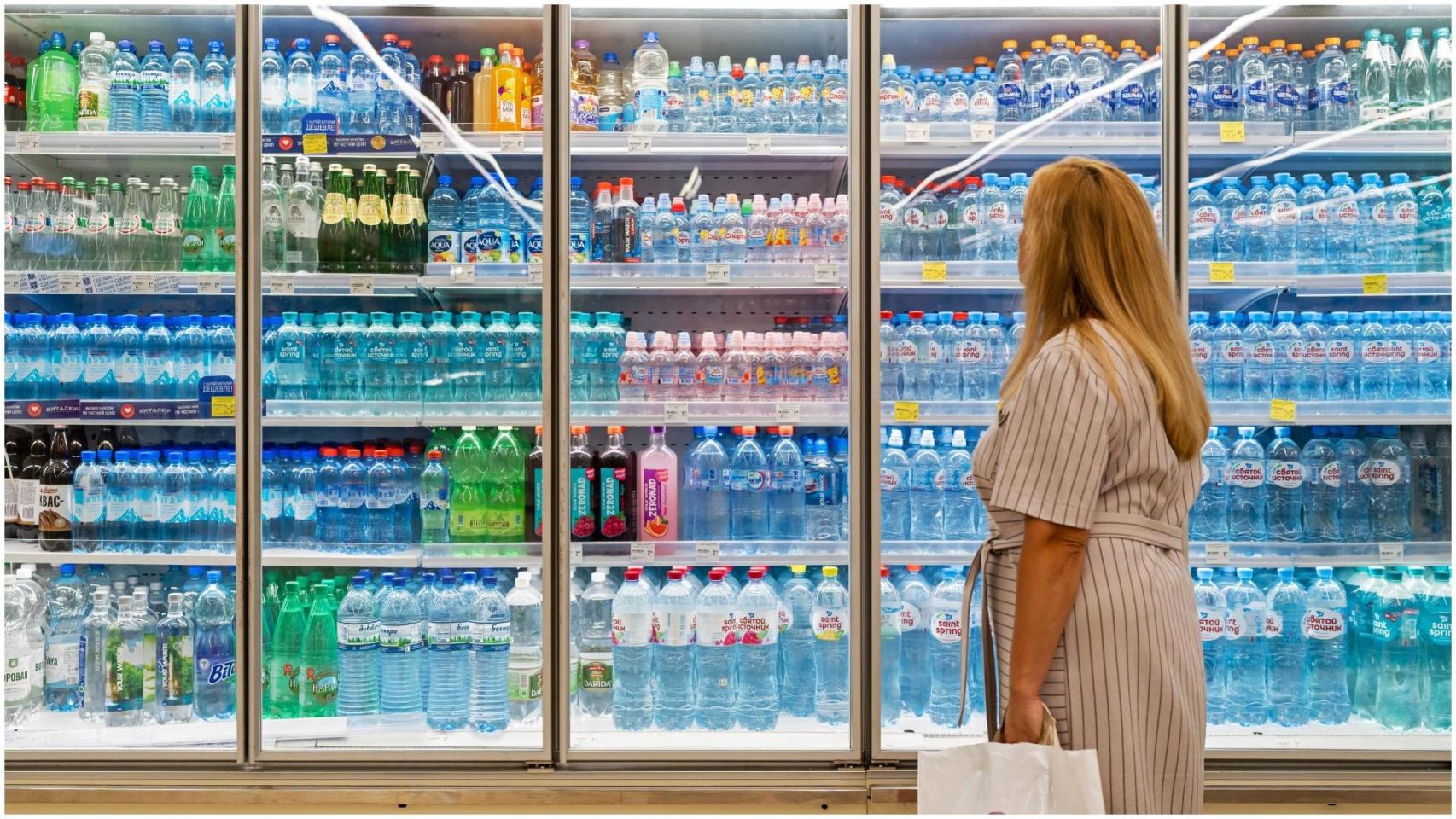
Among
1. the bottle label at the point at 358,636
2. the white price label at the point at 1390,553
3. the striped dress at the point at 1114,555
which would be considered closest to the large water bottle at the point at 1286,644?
the white price label at the point at 1390,553

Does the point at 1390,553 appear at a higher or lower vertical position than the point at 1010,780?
higher

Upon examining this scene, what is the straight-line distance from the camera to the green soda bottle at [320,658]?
2957mm

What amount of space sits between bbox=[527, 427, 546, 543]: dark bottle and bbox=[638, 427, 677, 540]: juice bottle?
0.30 metres

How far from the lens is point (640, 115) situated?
9.79 ft

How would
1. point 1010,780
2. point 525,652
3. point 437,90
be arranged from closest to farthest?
1. point 1010,780
2. point 525,652
3. point 437,90

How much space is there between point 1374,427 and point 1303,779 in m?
1.12

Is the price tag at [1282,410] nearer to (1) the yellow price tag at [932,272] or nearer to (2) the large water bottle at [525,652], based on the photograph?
(1) the yellow price tag at [932,272]

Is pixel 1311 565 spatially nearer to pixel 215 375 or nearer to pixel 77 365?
pixel 215 375

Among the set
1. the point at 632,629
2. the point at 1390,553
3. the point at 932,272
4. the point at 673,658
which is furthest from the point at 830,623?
the point at 1390,553

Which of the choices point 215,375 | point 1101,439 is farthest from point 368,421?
point 1101,439

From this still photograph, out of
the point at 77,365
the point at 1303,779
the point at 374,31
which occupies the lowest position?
the point at 1303,779

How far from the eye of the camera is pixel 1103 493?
61.4 inches

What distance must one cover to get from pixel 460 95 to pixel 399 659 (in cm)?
173

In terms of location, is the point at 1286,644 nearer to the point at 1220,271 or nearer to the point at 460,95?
the point at 1220,271
